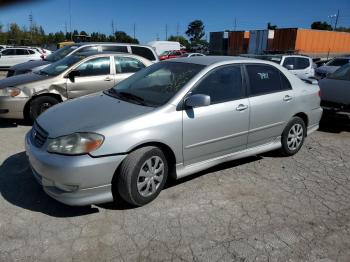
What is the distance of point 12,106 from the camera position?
6449 mm

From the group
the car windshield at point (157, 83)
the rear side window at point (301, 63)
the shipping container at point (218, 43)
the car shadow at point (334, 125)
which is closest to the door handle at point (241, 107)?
the car windshield at point (157, 83)

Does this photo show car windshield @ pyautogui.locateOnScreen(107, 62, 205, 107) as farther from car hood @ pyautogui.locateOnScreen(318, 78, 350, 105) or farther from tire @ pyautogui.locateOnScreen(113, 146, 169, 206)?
car hood @ pyautogui.locateOnScreen(318, 78, 350, 105)

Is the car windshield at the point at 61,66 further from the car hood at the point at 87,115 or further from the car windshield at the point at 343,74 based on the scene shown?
the car windshield at the point at 343,74

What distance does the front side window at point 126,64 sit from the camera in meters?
7.77

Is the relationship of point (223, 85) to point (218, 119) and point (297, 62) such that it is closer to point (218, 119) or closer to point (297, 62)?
point (218, 119)

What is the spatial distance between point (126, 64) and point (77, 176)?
5.12 metres

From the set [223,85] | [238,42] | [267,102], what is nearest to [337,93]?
[267,102]


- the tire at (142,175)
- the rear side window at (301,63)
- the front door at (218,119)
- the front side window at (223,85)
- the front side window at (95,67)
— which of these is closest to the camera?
the tire at (142,175)

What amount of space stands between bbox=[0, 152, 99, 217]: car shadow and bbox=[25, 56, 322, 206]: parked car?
0.30 metres

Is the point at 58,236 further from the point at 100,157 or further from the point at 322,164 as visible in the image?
the point at 322,164

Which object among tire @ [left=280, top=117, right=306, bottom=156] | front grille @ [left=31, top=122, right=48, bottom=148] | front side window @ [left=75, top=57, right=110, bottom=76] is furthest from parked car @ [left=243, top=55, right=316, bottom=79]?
front grille @ [left=31, top=122, right=48, bottom=148]

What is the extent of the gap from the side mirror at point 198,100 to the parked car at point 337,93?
4.40m

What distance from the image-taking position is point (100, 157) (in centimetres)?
327

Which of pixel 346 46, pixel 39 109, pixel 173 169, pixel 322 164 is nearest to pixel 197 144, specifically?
pixel 173 169
